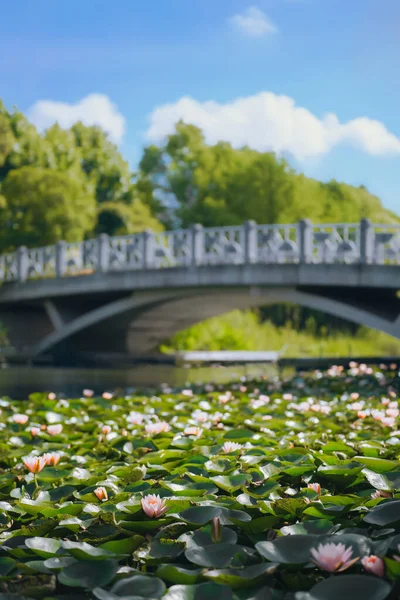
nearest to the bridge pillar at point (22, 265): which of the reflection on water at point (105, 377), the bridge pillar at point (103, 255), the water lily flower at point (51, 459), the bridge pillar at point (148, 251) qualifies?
the bridge pillar at point (103, 255)

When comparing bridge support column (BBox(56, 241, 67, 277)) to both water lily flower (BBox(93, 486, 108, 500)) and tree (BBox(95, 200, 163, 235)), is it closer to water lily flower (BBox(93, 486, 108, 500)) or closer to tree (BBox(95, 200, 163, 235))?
tree (BBox(95, 200, 163, 235))

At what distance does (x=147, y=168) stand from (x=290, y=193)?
33.1 feet

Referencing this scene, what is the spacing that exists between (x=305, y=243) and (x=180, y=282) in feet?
14.1

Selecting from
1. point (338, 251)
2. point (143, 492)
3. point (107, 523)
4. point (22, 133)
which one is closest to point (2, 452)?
point (143, 492)

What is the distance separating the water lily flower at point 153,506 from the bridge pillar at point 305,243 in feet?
45.4

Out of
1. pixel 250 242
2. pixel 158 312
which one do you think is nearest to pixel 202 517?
pixel 250 242

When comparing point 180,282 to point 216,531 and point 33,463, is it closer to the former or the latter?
point 33,463

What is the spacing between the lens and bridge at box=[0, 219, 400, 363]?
Result: 50.9 feet

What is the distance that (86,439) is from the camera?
5332 millimetres

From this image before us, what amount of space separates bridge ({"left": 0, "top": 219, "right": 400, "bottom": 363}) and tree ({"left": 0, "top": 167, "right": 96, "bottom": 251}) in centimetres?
→ 432

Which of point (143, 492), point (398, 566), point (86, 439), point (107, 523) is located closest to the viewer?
point (398, 566)

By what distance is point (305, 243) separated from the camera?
54.5 ft

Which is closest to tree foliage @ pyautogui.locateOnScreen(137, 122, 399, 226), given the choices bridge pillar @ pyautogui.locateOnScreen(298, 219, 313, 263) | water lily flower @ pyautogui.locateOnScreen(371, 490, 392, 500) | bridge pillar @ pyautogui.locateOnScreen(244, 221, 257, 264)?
bridge pillar @ pyautogui.locateOnScreen(244, 221, 257, 264)

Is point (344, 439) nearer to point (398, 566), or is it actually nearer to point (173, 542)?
point (173, 542)
